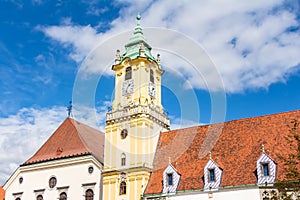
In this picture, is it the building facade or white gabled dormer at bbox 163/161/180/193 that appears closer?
white gabled dormer at bbox 163/161/180/193

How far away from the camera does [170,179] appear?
115ft

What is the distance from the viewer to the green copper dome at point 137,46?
135 ft

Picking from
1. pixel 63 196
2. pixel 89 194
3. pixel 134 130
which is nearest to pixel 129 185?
pixel 134 130

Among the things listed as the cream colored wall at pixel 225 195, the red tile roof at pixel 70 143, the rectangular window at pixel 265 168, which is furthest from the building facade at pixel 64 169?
the rectangular window at pixel 265 168

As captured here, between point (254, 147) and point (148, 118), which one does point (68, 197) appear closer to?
point (148, 118)

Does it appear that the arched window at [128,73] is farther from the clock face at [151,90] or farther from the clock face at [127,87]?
the clock face at [151,90]

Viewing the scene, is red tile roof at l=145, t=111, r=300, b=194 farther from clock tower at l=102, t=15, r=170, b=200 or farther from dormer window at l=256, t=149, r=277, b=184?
clock tower at l=102, t=15, r=170, b=200

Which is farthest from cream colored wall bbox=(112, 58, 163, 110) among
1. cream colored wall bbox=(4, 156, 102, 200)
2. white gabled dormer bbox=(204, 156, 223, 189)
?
white gabled dormer bbox=(204, 156, 223, 189)

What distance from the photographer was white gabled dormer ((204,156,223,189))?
32.7 metres

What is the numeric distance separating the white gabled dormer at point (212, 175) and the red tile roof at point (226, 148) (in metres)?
0.37

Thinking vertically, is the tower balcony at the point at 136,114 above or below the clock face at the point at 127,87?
below

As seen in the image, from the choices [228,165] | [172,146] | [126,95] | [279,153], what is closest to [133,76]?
[126,95]

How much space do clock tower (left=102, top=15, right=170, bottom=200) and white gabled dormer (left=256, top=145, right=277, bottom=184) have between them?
9.29 meters

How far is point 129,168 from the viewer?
36.6m
